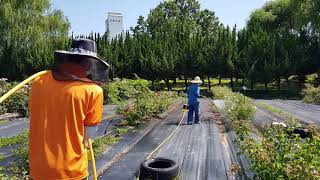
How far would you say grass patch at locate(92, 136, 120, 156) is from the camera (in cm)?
870

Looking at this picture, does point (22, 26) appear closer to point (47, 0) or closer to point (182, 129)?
point (47, 0)

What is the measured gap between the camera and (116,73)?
123ft

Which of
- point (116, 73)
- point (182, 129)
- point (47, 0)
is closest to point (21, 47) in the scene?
point (47, 0)

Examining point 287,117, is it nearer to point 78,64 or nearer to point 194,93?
point 194,93

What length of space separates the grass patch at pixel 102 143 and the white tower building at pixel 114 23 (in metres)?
51.6

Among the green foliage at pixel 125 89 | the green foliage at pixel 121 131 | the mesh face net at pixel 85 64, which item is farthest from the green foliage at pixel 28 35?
the mesh face net at pixel 85 64

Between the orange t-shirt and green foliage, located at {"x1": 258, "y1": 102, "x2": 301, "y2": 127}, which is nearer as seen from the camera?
the orange t-shirt

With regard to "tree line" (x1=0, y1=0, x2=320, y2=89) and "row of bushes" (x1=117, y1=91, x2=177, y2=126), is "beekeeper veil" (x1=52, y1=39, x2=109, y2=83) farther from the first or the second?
"tree line" (x1=0, y1=0, x2=320, y2=89)

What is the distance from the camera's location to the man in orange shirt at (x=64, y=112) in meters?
3.38

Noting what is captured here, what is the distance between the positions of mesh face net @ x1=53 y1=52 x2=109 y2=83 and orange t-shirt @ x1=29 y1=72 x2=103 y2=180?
9cm

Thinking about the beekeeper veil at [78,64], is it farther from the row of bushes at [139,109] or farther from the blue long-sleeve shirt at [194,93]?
the blue long-sleeve shirt at [194,93]

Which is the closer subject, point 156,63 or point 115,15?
point 156,63

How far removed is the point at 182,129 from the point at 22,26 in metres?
25.4

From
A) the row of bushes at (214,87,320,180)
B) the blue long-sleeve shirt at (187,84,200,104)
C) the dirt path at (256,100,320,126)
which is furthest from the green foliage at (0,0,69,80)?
the row of bushes at (214,87,320,180)
